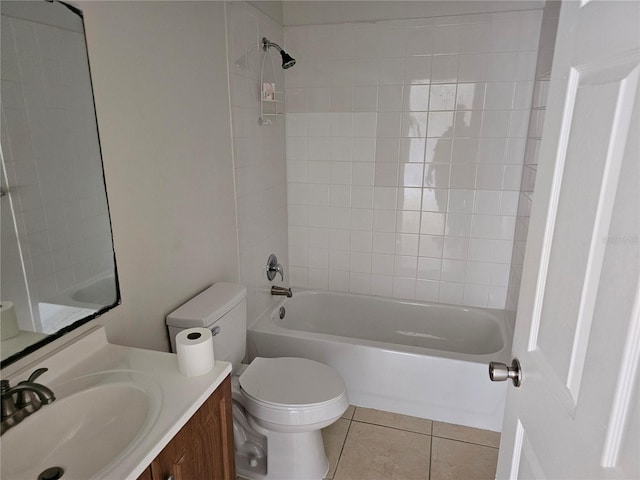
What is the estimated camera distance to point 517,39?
2258 mm

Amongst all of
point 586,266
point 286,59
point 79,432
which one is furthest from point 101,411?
point 286,59

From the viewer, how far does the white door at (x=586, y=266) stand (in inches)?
21.0

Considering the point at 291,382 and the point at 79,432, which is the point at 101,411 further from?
the point at 291,382

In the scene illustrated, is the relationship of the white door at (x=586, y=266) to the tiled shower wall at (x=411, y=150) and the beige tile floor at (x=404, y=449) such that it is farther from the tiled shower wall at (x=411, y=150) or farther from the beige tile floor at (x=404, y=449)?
the tiled shower wall at (x=411, y=150)

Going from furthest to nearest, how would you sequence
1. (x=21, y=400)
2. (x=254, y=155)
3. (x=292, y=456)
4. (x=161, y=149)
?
(x=254, y=155) < (x=292, y=456) < (x=161, y=149) < (x=21, y=400)

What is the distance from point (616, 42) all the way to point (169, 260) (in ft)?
4.86

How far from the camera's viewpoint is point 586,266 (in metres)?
0.64

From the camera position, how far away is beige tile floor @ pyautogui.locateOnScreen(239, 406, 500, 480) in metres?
1.88

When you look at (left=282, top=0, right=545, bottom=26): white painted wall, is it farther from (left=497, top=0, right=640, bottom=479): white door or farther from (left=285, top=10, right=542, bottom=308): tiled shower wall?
(left=497, top=0, right=640, bottom=479): white door

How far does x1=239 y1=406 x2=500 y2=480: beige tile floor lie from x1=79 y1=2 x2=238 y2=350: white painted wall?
3.32 ft

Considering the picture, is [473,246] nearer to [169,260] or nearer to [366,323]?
[366,323]

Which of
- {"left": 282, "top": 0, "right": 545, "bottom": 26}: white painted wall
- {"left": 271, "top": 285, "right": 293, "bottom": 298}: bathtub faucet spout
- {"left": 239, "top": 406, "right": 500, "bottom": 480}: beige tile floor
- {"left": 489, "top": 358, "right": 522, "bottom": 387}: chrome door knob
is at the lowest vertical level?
{"left": 239, "top": 406, "right": 500, "bottom": 480}: beige tile floor

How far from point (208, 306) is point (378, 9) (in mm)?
1950

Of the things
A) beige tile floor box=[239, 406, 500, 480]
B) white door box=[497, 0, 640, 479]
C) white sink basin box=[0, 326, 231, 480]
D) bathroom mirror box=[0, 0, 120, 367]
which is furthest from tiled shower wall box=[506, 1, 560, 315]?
bathroom mirror box=[0, 0, 120, 367]
